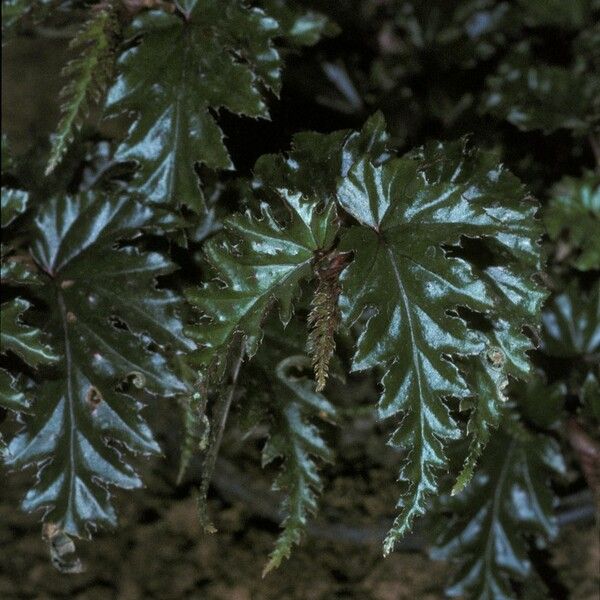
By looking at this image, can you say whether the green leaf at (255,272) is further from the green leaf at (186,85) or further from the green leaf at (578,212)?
the green leaf at (578,212)

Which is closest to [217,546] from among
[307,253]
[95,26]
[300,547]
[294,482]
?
[300,547]

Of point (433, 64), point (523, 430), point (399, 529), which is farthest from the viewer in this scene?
point (433, 64)

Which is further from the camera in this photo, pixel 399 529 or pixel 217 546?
pixel 217 546

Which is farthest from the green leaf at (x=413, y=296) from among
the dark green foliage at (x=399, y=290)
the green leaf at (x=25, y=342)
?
the green leaf at (x=25, y=342)

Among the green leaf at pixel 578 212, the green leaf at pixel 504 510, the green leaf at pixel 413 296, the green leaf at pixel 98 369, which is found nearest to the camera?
the green leaf at pixel 413 296

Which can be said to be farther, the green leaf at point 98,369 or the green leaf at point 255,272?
the green leaf at point 98,369

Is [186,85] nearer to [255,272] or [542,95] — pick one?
[255,272]

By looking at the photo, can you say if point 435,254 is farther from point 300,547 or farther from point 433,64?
point 433,64
